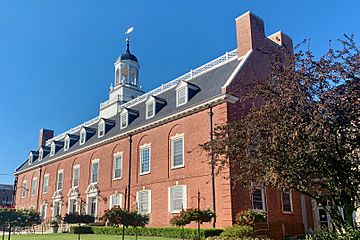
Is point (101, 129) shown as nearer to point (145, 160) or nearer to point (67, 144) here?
point (67, 144)

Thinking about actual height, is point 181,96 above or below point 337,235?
above

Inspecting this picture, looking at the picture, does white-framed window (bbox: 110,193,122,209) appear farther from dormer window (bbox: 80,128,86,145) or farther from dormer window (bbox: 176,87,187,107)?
dormer window (bbox: 80,128,86,145)

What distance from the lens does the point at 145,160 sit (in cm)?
2586

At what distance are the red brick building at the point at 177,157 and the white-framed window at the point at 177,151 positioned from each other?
62 millimetres

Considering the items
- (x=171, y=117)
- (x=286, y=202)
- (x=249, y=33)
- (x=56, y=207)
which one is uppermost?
(x=249, y=33)

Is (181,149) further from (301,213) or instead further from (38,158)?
(38,158)

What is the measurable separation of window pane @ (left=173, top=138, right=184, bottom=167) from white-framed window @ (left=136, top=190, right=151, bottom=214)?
11.1 feet

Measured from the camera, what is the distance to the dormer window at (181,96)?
79.4 ft

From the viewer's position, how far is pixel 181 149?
2283 cm

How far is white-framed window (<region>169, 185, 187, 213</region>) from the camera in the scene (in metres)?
21.8

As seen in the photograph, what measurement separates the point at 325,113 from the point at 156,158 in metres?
15.7

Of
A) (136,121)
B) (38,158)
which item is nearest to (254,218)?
(136,121)

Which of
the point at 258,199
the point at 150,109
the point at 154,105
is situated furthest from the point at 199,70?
the point at 258,199

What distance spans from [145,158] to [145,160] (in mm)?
144
